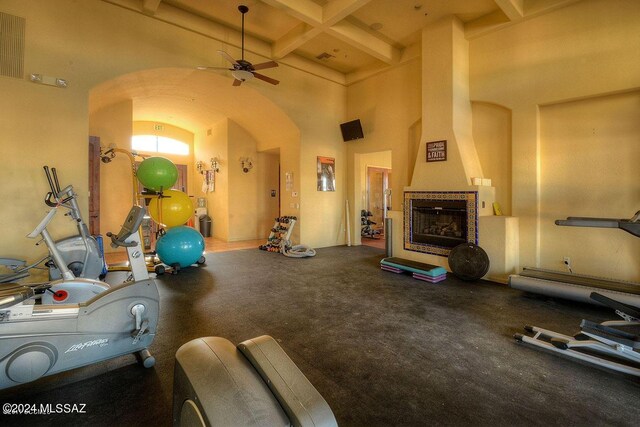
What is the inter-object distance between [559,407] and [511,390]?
259 millimetres

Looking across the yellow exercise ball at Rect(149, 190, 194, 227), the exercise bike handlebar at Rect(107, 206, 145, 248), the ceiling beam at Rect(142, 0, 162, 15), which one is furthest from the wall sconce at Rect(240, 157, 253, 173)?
the exercise bike handlebar at Rect(107, 206, 145, 248)

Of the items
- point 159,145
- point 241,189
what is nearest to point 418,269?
point 241,189

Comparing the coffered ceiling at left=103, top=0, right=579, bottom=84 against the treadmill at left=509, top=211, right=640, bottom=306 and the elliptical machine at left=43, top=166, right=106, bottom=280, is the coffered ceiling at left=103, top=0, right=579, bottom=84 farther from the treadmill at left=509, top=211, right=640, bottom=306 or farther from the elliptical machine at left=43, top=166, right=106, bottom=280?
the treadmill at left=509, top=211, right=640, bottom=306

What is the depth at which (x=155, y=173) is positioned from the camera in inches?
186

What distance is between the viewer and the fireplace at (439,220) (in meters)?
4.89

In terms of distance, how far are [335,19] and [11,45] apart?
453 centimetres

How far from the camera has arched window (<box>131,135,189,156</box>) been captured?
904 centimetres

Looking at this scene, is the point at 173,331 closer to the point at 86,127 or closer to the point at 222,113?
the point at 86,127

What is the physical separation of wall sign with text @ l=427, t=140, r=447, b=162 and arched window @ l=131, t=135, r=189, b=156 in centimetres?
813

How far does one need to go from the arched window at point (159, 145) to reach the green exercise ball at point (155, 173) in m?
5.02

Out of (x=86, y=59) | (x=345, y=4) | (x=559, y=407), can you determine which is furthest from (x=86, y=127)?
(x=559, y=407)

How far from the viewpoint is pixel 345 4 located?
175 inches

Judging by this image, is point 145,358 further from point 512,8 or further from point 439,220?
point 512,8

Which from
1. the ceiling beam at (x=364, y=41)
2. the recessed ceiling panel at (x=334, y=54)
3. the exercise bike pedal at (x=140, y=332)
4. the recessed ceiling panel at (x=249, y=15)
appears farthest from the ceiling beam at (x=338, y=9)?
the exercise bike pedal at (x=140, y=332)
